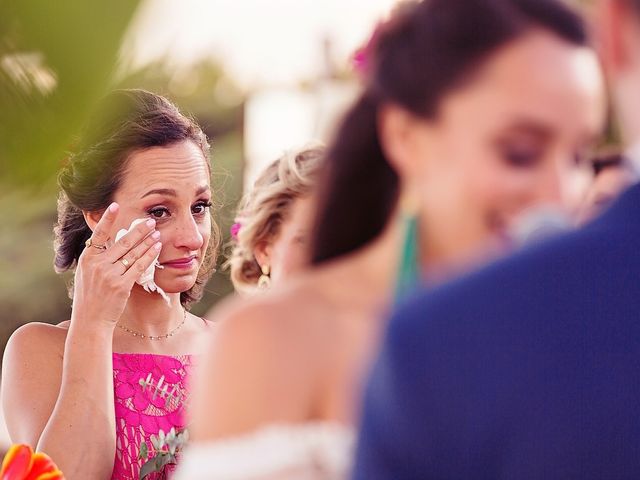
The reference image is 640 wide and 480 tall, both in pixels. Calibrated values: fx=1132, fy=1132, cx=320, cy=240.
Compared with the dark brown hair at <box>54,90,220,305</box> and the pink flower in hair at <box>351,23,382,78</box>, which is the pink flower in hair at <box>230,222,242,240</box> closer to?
the dark brown hair at <box>54,90,220,305</box>

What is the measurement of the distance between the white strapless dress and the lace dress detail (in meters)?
→ 2.02

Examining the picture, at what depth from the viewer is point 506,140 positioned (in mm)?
1025

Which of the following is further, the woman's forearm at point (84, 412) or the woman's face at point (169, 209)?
the woman's face at point (169, 209)

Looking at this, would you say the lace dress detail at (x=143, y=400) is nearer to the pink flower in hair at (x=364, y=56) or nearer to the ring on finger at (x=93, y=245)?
the ring on finger at (x=93, y=245)

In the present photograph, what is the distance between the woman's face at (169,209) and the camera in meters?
3.11

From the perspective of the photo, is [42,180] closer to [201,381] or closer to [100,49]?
[100,49]

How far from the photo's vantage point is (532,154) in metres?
1.03

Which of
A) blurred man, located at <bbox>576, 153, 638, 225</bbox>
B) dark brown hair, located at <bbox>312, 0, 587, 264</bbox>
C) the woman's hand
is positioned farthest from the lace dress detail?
dark brown hair, located at <bbox>312, 0, 587, 264</bbox>

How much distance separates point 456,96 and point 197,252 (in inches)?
85.3

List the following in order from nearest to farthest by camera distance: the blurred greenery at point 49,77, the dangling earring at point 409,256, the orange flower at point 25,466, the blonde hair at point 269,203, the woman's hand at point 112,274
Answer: the dangling earring at point 409,256 → the blurred greenery at point 49,77 → the orange flower at point 25,466 → the woman's hand at point 112,274 → the blonde hair at point 269,203

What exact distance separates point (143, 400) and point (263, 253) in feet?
1.79

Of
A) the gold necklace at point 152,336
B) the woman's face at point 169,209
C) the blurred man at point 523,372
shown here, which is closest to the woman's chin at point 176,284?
the woman's face at point 169,209

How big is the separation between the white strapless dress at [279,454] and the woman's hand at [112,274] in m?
1.96

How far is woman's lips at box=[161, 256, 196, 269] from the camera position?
3127 mm
